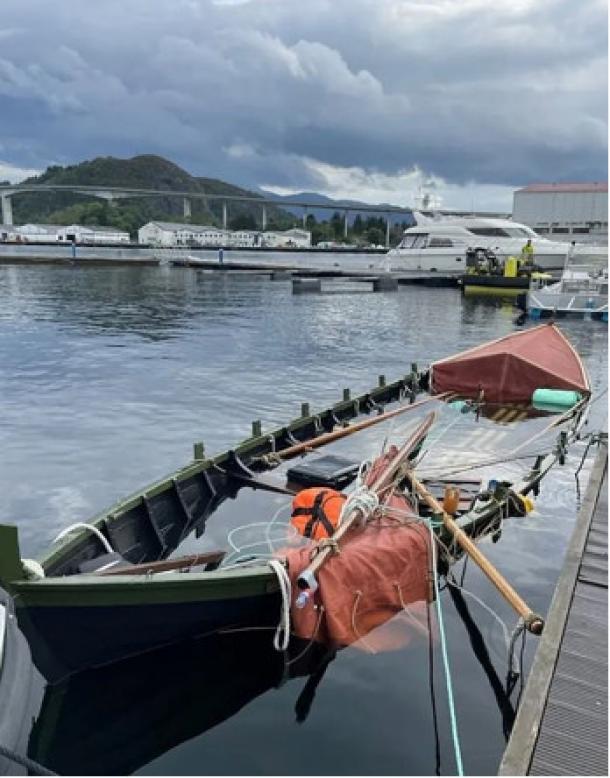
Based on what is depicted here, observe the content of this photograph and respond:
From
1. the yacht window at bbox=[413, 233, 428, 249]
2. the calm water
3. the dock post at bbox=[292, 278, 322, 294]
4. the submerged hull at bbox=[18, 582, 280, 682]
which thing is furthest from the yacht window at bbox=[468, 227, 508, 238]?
the submerged hull at bbox=[18, 582, 280, 682]

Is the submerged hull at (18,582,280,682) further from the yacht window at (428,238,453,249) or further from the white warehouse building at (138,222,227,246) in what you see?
the white warehouse building at (138,222,227,246)

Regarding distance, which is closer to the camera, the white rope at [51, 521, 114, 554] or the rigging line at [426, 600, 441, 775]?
the rigging line at [426, 600, 441, 775]

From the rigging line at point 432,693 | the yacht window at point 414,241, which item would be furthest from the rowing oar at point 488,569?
the yacht window at point 414,241

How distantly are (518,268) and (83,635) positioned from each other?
64.4 meters

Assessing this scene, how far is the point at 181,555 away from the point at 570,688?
704 centimetres

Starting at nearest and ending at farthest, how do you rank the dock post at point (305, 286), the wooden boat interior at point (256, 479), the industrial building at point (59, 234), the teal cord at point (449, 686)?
1. the teal cord at point (449, 686)
2. the wooden boat interior at point (256, 479)
3. the dock post at point (305, 286)
4. the industrial building at point (59, 234)

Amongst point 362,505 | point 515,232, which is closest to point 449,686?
point 362,505

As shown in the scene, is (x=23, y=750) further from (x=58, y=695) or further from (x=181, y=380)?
(x=181, y=380)

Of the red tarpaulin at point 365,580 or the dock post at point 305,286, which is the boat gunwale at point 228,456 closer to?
the red tarpaulin at point 365,580

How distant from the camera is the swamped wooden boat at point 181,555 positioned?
7.33 meters

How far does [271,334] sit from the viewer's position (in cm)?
4097

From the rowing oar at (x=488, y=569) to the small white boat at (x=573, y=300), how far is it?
1616 inches

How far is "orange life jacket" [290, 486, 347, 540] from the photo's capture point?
990cm

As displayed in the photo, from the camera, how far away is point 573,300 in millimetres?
48781
